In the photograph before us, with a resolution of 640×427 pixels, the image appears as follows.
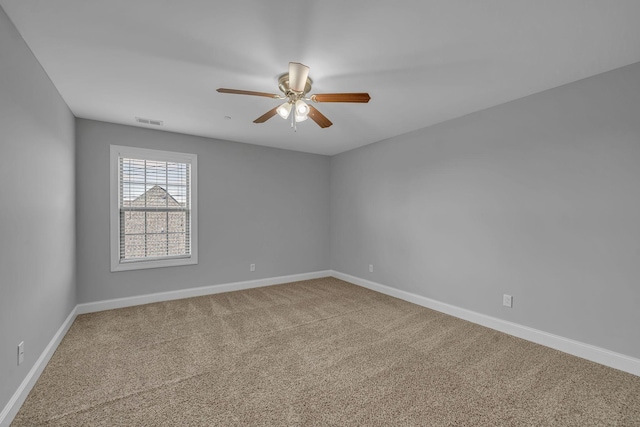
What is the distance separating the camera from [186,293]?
14.0 ft

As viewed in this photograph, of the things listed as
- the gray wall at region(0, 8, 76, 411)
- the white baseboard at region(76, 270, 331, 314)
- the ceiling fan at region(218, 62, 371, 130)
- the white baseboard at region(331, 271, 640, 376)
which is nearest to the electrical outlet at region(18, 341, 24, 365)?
the gray wall at region(0, 8, 76, 411)

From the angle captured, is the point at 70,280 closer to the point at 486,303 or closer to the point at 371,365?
the point at 371,365

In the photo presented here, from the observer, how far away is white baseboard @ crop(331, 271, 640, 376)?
2338 millimetres

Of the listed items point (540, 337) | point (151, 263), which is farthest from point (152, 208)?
point (540, 337)

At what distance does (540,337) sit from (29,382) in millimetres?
4282

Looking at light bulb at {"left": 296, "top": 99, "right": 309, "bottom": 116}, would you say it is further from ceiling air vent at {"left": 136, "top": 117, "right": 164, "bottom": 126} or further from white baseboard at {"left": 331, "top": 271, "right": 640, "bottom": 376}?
white baseboard at {"left": 331, "top": 271, "right": 640, "bottom": 376}

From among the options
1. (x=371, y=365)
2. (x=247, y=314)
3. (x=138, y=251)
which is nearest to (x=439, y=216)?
(x=371, y=365)

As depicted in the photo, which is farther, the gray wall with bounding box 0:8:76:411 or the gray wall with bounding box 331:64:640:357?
the gray wall with bounding box 331:64:640:357

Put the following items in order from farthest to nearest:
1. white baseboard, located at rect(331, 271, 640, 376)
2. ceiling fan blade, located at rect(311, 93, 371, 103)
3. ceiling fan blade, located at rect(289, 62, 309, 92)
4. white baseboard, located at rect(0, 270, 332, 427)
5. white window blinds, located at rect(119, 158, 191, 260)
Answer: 1. white window blinds, located at rect(119, 158, 191, 260)
2. white baseboard, located at rect(331, 271, 640, 376)
3. ceiling fan blade, located at rect(311, 93, 371, 103)
4. ceiling fan blade, located at rect(289, 62, 309, 92)
5. white baseboard, located at rect(0, 270, 332, 427)

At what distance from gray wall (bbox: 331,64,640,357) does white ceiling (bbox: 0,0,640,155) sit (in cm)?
35

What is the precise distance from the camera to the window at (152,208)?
3.85 m

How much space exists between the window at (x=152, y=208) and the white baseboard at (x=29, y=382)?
4.02 ft

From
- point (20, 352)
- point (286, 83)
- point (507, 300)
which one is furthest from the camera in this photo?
point (507, 300)

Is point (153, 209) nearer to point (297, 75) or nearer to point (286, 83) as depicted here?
point (286, 83)
